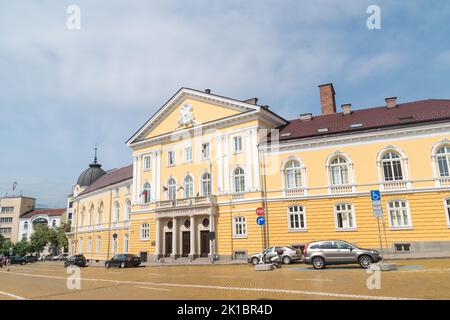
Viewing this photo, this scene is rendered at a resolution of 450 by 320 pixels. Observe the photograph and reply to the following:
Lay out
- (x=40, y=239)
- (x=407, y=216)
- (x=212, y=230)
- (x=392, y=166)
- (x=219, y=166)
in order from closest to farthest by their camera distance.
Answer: (x=407, y=216), (x=392, y=166), (x=212, y=230), (x=219, y=166), (x=40, y=239)

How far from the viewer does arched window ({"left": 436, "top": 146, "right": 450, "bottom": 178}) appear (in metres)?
27.0

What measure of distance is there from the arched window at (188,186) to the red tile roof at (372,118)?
11.3 m

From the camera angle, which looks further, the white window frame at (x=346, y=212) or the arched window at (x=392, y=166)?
the white window frame at (x=346, y=212)

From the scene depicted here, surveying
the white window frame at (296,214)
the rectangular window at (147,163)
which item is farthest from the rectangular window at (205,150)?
the white window frame at (296,214)

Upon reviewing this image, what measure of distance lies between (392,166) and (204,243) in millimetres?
19095

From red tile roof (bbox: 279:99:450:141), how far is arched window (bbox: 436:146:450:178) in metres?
2.45

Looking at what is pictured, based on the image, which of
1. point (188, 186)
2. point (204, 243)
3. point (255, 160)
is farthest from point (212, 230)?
point (255, 160)

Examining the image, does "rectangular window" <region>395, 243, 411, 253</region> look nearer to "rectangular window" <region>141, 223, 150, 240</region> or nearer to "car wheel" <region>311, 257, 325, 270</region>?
"car wheel" <region>311, 257, 325, 270</region>

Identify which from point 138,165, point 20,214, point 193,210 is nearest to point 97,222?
point 138,165

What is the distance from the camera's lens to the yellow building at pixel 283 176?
27.5m

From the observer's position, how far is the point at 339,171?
101ft

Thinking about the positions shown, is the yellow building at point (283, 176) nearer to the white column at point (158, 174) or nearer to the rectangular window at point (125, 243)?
the white column at point (158, 174)

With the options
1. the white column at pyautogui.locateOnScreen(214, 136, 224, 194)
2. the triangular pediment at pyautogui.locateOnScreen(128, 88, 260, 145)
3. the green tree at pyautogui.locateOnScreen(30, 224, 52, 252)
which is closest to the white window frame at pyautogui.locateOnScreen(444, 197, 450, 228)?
the triangular pediment at pyautogui.locateOnScreen(128, 88, 260, 145)

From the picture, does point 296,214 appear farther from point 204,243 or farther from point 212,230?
point 204,243
